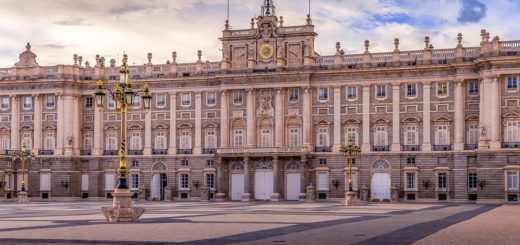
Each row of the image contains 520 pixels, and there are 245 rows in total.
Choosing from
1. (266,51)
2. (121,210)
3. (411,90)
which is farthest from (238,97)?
(121,210)

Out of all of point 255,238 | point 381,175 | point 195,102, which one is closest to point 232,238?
point 255,238

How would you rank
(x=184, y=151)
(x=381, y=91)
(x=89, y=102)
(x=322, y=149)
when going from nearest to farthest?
(x=381, y=91) < (x=322, y=149) < (x=184, y=151) < (x=89, y=102)

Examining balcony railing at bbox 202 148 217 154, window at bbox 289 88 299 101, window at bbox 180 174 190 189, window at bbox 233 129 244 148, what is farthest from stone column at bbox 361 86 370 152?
window at bbox 180 174 190 189

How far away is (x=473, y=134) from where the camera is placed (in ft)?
262

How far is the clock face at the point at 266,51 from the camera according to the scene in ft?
285

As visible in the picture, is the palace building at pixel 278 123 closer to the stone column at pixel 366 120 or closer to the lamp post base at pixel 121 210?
the stone column at pixel 366 120

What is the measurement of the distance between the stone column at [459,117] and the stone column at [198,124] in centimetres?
2529

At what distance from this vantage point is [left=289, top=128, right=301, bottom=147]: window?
86.1m

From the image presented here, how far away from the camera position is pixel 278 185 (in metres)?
85.2

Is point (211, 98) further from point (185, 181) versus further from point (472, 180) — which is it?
point (472, 180)

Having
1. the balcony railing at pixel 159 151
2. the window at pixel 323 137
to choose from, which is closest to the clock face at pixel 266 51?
the window at pixel 323 137

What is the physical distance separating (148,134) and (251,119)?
11390 mm

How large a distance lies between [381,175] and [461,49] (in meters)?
13.8

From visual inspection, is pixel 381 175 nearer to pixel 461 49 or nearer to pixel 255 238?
pixel 461 49
